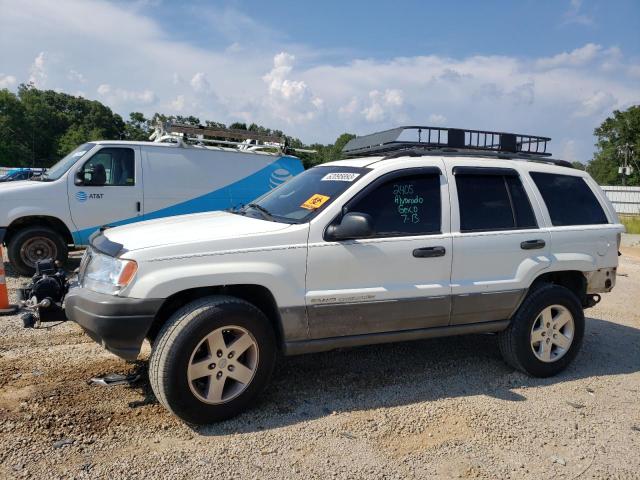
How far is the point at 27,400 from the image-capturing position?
3.69 metres

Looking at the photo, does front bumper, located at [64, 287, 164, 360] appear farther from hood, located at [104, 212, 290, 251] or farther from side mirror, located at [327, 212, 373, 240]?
side mirror, located at [327, 212, 373, 240]

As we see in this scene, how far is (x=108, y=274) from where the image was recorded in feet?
11.3

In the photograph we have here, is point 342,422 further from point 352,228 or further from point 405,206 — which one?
point 405,206

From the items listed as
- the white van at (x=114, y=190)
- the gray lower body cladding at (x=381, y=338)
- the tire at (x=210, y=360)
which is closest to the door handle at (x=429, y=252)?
the gray lower body cladding at (x=381, y=338)

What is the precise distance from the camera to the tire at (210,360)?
3.31 meters

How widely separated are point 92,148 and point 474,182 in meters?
6.36

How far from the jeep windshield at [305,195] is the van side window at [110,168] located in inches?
181

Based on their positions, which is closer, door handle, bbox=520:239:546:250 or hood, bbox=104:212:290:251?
hood, bbox=104:212:290:251

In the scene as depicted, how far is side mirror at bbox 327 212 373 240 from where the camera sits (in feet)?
12.0

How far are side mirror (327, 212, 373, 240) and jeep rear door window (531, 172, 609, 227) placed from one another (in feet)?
6.47

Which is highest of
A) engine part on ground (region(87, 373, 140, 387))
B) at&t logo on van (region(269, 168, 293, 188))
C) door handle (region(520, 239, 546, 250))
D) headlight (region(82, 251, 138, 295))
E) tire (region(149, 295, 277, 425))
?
at&t logo on van (region(269, 168, 293, 188))

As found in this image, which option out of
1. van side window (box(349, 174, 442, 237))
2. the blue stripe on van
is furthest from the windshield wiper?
the blue stripe on van

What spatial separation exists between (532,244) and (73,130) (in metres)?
62.0

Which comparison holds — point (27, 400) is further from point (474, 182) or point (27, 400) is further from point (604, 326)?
point (604, 326)
